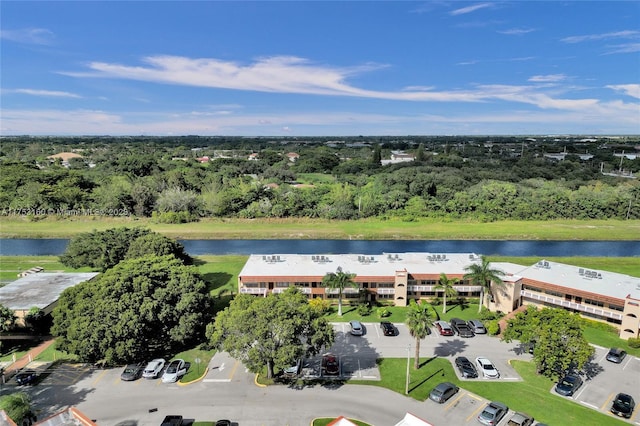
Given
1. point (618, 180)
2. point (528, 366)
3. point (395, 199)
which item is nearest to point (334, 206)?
point (395, 199)

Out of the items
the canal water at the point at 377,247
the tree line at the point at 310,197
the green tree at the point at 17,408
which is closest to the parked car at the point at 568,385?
the green tree at the point at 17,408

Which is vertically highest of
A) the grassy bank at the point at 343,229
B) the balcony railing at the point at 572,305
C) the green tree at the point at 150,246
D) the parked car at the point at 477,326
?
the green tree at the point at 150,246

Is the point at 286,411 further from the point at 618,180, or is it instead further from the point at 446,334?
the point at 618,180

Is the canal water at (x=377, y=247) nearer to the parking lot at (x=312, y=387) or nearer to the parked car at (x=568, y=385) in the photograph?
the parking lot at (x=312, y=387)

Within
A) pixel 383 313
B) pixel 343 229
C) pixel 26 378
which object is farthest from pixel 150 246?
pixel 343 229

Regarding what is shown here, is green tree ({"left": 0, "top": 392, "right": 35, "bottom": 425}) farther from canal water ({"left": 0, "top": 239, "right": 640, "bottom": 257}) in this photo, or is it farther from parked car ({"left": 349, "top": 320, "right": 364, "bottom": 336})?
canal water ({"left": 0, "top": 239, "right": 640, "bottom": 257})
